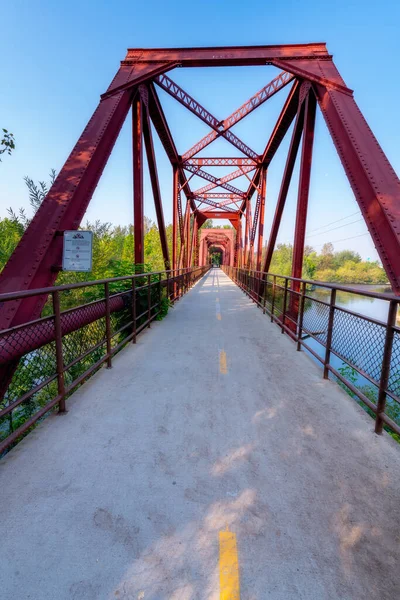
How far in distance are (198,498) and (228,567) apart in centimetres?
50

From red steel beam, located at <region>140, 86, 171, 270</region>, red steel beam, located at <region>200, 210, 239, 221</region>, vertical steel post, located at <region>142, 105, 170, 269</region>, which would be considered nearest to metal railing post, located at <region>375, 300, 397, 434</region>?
red steel beam, located at <region>140, 86, 171, 270</region>

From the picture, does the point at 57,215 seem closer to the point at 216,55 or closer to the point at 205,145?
the point at 216,55

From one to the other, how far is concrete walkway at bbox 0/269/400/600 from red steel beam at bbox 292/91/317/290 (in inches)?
188

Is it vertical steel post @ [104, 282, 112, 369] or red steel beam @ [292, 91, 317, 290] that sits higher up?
red steel beam @ [292, 91, 317, 290]

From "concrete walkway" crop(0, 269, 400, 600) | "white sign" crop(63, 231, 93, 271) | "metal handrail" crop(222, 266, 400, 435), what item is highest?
"white sign" crop(63, 231, 93, 271)

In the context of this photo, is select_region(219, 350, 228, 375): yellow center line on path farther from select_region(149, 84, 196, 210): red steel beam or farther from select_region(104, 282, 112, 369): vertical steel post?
select_region(149, 84, 196, 210): red steel beam

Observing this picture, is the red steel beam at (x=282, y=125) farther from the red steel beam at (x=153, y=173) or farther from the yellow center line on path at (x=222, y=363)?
the yellow center line on path at (x=222, y=363)

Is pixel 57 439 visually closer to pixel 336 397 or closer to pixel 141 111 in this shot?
pixel 336 397

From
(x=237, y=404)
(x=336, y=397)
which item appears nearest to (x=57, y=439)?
(x=237, y=404)

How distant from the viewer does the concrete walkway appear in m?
1.50

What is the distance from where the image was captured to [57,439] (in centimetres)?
267

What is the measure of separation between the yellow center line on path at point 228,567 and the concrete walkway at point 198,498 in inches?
1.3

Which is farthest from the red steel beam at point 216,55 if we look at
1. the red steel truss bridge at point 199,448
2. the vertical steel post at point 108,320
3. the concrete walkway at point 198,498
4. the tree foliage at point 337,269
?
the tree foliage at point 337,269

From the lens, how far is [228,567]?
155cm
